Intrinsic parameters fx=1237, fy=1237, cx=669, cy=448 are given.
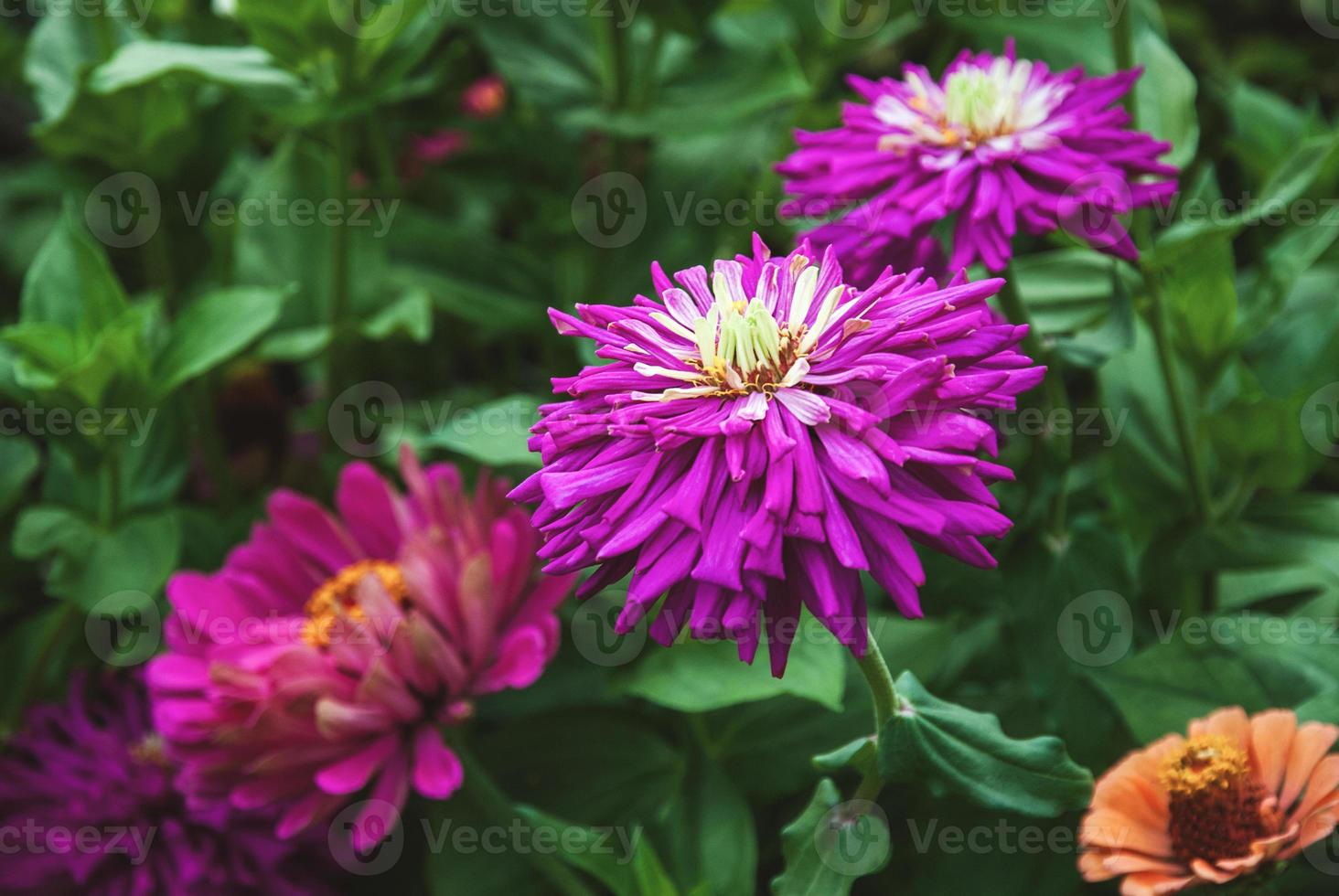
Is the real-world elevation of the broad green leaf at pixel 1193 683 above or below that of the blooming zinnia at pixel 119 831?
above

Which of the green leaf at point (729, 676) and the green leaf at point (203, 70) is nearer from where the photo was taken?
the green leaf at point (729, 676)

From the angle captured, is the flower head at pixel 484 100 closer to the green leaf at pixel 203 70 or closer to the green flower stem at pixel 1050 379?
the green leaf at pixel 203 70

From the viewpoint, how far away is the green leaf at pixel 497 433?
1.96 ft

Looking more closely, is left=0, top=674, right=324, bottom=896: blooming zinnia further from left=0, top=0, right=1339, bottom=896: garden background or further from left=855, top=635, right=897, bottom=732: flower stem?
left=855, top=635, right=897, bottom=732: flower stem

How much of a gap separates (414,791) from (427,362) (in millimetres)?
349


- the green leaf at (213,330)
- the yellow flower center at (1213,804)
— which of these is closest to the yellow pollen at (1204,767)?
the yellow flower center at (1213,804)

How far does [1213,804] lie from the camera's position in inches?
18.3

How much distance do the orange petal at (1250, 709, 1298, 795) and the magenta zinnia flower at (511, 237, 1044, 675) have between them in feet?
0.60

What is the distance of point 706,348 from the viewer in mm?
419

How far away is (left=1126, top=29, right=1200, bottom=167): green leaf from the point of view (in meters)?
0.70

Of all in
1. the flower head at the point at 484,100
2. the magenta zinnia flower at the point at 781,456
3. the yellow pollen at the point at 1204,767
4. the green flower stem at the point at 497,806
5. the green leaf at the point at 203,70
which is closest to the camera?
the magenta zinnia flower at the point at 781,456

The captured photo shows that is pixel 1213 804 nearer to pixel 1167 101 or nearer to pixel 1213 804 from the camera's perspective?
pixel 1213 804

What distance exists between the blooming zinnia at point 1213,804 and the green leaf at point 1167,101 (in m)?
0.35

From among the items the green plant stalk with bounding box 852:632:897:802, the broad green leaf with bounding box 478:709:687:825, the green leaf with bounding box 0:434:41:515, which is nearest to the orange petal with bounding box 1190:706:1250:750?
the green plant stalk with bounding box 852:632:897:802
